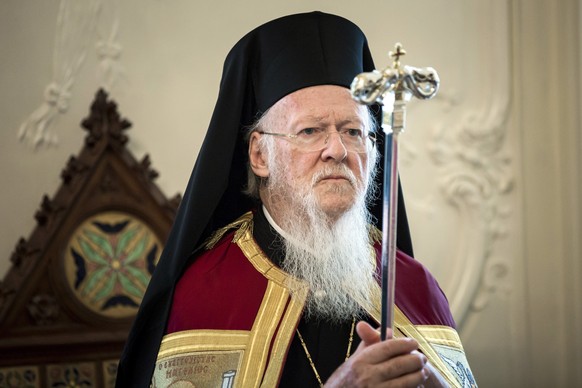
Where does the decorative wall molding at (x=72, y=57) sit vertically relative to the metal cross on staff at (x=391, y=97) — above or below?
above

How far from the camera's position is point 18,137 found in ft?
14.2

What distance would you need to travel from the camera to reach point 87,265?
4230 millimetres

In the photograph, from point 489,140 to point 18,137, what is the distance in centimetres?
300

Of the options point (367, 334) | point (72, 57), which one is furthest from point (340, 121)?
point (72, 57)

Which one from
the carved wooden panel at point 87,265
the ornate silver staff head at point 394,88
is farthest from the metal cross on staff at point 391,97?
the carved wooden panel at point 87,265

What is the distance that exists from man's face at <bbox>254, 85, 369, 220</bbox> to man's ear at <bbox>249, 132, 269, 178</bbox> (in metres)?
0.05

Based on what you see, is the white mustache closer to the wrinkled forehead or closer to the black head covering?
the wrinkled forehead

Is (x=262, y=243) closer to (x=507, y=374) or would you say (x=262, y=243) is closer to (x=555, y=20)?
(x=507, y=374)

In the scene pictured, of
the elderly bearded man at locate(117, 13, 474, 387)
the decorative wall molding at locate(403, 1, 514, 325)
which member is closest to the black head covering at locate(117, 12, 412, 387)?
the elderly bearded man at locate(117, 13, 474, 387)

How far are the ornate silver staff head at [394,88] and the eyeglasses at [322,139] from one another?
759 millimetres

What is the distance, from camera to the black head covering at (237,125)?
8.88 ft

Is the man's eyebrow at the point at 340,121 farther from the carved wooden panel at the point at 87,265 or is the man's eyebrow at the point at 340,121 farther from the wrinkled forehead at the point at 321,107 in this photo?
the carved wooden panel at the point at 87,265

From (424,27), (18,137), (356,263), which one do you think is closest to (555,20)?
(424,27)

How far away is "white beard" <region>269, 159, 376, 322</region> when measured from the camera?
2693 millimetres
